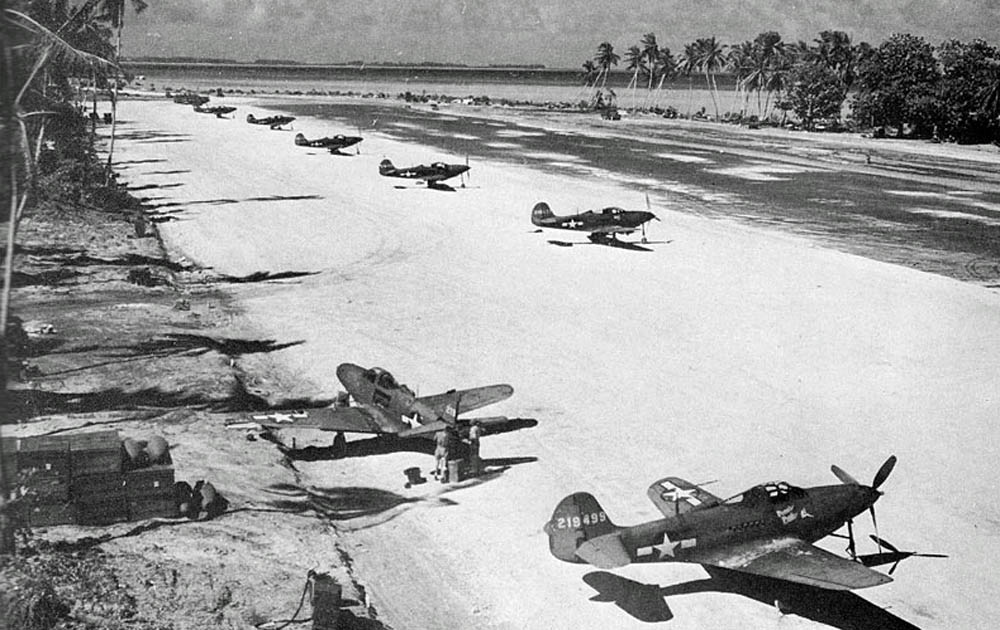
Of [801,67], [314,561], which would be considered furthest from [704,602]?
[801,67]

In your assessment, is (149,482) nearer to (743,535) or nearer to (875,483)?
(743,535)

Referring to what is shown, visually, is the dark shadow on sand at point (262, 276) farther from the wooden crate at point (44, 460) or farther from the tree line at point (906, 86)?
the tree line at point (906, 86)

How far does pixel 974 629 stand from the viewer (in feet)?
47.8

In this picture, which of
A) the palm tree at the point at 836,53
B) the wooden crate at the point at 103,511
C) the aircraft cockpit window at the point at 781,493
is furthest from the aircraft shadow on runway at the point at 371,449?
the palm tree at the point at 836,53

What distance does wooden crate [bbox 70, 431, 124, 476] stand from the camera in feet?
52.6

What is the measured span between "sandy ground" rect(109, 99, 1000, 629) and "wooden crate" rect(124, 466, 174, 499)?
285 cm

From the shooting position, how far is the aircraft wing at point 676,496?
1692 centimetres

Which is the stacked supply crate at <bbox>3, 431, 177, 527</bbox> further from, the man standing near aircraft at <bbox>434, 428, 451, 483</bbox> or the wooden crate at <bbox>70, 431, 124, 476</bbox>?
the man standing near aircraft at <bbox>434, 428, 451, 483</bbox>

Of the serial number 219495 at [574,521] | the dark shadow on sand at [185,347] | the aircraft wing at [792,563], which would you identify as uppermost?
the serial number 219495 at [574,521]

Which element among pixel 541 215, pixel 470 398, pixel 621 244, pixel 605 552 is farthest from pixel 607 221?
pixel 605 552

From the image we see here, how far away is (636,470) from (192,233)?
34.5 meters

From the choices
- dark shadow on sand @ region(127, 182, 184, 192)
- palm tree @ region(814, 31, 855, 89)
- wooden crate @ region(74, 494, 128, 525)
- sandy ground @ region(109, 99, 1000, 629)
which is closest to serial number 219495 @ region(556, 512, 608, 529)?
sandy ground @ region(109, 99, 1000, 629)

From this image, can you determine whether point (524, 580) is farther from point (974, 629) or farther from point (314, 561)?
point (974, 629)

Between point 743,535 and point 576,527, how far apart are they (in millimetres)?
2855
